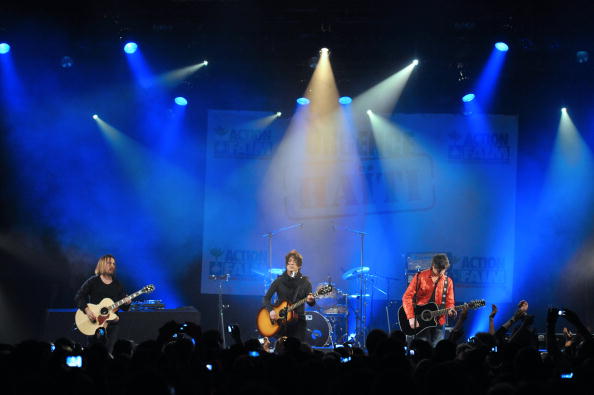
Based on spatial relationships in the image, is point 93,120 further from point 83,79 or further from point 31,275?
point 31,275

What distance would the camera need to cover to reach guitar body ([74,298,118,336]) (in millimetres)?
11250

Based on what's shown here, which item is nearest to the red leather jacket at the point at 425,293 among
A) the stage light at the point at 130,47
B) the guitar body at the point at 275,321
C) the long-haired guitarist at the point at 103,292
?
the guitar body at the point at 275,321

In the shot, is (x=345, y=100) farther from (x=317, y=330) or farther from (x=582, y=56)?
(x=317, y=330)

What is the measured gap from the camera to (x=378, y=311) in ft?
51.3

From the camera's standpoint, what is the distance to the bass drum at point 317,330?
12984 mm

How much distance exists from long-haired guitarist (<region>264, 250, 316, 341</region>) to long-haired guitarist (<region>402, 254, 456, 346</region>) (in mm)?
1619

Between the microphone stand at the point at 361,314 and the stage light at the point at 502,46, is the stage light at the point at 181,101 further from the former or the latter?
the stage light at the point at 502,46

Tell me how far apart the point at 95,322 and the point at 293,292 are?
3.12m

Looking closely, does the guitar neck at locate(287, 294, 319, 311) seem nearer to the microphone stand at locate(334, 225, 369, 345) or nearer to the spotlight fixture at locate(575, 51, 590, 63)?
the microphone stand at locate(334, 225, 369, 345)

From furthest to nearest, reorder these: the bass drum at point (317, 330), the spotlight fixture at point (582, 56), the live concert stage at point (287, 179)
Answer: the live concert stage at point (287, 179) < the spotlight fixture at point (582, 56) < the bass drum at point (317, 330)

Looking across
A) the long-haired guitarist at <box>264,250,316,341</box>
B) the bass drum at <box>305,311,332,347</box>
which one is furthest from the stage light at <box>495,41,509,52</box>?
the bass drum at <box>305,311,332,347</box>

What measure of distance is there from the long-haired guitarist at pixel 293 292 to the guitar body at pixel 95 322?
2.48 meters

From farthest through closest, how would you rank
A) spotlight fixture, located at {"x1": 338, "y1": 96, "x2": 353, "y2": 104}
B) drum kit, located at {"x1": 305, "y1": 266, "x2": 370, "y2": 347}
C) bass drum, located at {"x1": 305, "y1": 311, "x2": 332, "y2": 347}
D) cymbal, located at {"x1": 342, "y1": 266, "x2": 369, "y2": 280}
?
spotlight fixture, located at {"x1": 338, "y1": 96, "x2": 353, "y2": 104}, cymbal, located at {"x1": 342, "y1": 266, "x2": 369, "y2": 280}, drum kit, located at {"x1": 305, "y1": 266, "x2": 370, "y2": 347}, bass drum, located at {"x1": 305, "y1": 311, "x2": 332, "y2": 347}

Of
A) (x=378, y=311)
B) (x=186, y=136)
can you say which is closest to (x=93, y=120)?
(x=186, y=136)
